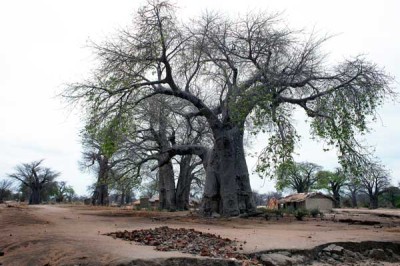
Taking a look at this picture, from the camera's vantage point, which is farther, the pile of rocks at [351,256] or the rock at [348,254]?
the rock at [348,254]

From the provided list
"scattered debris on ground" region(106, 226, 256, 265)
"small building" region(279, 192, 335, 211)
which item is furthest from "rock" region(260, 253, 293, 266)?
"small building" region(279, 192, 335, 211)

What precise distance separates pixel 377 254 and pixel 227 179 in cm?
874

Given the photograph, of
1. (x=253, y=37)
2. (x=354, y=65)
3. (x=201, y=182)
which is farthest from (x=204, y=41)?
(x=201, y=182)

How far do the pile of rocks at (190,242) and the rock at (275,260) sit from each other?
30 cm

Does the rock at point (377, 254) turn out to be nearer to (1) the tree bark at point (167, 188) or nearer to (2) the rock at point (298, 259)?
(2) the rock at point (298, 259)

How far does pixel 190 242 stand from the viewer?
680 centimetres

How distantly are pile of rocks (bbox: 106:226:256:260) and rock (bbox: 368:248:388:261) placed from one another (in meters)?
2.59

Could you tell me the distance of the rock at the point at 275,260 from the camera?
607cm

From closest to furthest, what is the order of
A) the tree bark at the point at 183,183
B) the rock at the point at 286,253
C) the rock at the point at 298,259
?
the rock at the point at 298,259 → the rock at the point at 286,253 → the tree bark at the point at 183,183

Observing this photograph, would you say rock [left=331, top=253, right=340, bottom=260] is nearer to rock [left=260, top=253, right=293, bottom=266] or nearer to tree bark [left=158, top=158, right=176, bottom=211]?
rock [left=260, top=253, right=293, bottom=266]

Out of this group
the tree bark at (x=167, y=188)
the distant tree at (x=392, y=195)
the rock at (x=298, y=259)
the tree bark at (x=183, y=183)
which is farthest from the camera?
the distant tree at (x=392, y=195)

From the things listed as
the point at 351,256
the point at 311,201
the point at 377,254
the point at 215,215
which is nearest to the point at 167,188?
the point at 215,215

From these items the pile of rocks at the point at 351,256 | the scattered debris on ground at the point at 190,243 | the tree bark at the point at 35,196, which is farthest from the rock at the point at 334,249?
the tree bark at the point at 35,196

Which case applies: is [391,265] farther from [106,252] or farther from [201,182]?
[201,182]
